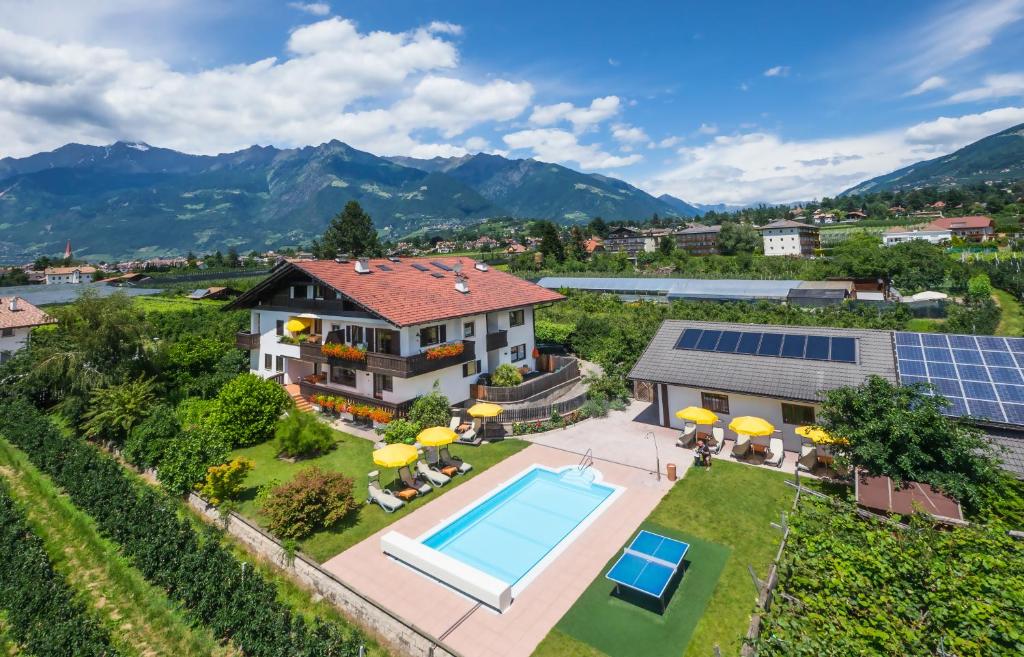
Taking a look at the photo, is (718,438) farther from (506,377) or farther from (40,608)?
(40,608)

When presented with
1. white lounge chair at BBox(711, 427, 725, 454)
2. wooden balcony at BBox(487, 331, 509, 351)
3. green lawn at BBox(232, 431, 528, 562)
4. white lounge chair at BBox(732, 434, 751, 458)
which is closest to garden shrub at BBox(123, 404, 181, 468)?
green lawn at BBox(232, 431, 528, 562)

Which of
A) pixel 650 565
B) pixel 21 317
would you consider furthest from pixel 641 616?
pixel 21 317

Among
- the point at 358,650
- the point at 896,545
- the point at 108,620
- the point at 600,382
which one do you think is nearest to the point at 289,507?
the point at 108,620

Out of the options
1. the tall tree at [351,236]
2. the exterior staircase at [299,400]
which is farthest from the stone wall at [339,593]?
the tall tree at [351,236]

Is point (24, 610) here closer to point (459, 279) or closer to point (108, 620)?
point (108, 620)

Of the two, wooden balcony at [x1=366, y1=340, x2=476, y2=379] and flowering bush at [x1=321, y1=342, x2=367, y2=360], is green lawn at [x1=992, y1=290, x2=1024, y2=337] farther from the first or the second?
flowering bush at [x1=321, y1=342, x2=367, y2=360]
